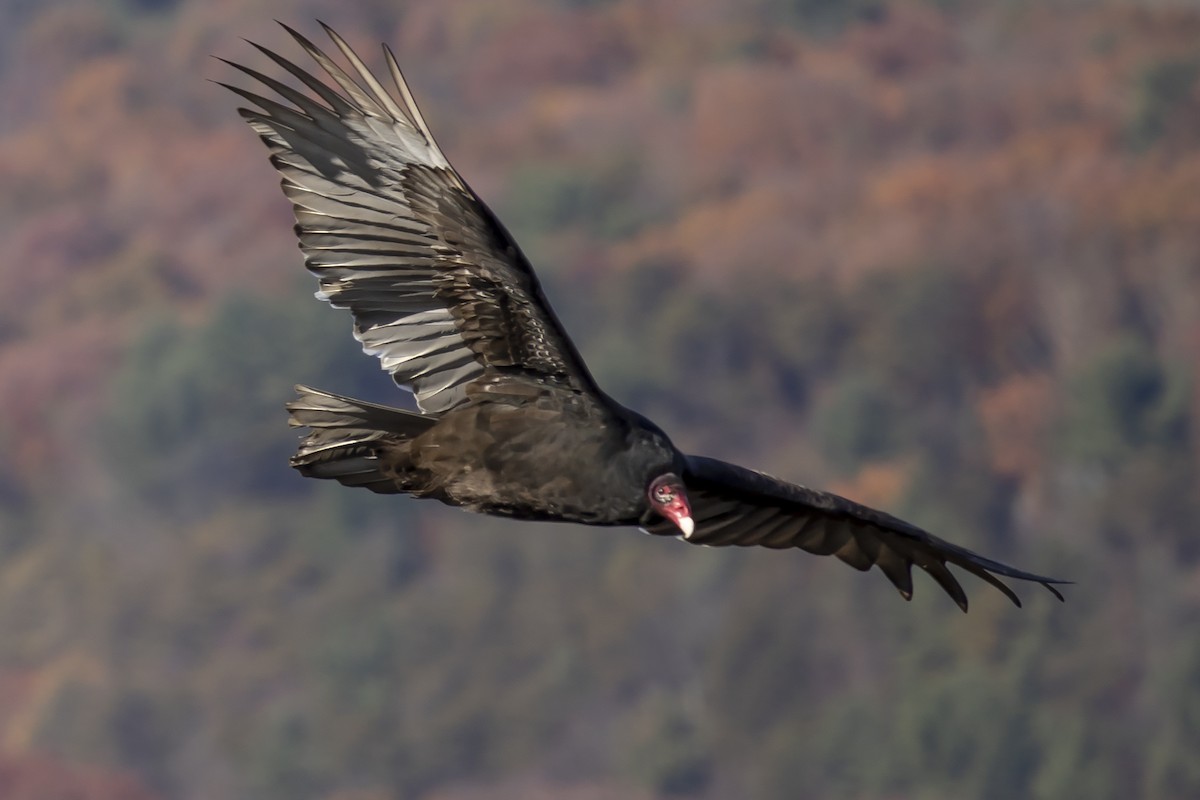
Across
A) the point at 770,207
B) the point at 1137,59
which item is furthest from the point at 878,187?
the point at 1137,59

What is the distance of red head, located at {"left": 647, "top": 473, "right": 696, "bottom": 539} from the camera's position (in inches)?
286

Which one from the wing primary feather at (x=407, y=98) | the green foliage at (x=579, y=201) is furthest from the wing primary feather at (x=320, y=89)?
the green foliage at (x=579, y=201)

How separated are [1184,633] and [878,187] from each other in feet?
83.2

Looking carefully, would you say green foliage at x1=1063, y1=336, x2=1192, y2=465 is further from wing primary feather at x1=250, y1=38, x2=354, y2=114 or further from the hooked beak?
wing primary feather at x1=250, y1=38, x2=354, y2=114

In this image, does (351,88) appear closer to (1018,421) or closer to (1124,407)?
(1124,407)

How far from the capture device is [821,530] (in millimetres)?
8719

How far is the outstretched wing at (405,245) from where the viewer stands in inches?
283

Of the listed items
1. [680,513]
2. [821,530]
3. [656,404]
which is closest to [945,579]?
[821,530]

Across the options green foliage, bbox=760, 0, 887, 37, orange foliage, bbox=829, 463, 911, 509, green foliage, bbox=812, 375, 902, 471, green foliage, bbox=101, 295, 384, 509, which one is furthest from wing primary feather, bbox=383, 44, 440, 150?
green foliage, bbox=760, 0, 887, 37

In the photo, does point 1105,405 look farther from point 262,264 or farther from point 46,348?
point 46,348

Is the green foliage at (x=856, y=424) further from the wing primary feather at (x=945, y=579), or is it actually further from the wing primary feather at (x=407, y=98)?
the wing primary feather at (x=407, y=98)

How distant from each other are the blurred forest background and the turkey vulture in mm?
40182

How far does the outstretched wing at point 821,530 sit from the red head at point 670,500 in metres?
0.70

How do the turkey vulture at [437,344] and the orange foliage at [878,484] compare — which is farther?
the orange foliage at [878,484]
